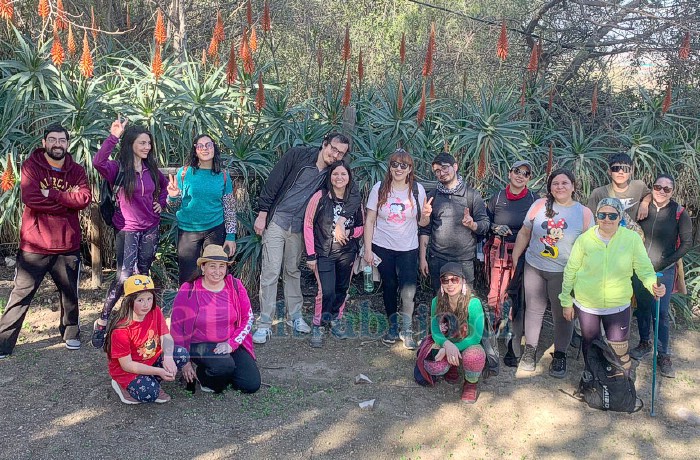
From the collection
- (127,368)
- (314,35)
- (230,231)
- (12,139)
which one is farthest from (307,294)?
(314,35)

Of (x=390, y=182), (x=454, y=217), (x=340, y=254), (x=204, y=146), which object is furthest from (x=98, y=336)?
(x=454, y=217)

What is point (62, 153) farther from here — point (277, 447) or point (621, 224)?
point (621, 224)

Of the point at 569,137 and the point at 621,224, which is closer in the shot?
the point at 621,224

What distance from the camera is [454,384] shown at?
488 centimetres

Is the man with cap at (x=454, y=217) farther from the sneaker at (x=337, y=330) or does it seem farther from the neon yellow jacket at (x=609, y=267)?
the sneaker at (x=337, y=330)

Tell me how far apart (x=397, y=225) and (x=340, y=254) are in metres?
0.54

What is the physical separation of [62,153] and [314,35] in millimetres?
7452

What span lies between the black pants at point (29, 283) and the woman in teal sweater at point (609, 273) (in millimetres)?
3697

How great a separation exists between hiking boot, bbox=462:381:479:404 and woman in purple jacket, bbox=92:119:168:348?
2.62m

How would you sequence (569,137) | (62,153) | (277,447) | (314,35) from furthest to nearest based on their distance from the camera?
(314,35), (569,137), (62,153), (277,447)

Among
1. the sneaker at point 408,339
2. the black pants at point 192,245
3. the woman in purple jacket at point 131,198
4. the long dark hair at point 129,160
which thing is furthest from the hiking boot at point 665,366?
the long dark hair at point 129,160

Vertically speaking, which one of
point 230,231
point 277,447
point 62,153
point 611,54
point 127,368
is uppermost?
point 611,54

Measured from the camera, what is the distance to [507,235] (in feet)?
17.3

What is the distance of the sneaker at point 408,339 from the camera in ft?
18.0
